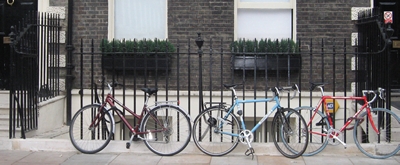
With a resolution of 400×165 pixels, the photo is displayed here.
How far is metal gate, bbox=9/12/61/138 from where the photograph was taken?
22.8ft

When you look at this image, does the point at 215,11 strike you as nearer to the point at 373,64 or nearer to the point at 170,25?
the point at 170,25

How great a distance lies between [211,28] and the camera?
355 inches

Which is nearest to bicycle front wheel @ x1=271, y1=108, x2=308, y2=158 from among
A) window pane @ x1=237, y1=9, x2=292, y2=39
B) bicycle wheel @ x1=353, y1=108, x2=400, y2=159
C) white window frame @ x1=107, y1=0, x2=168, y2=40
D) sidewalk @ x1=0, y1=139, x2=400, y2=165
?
sidewalk @ x1=0, y1=139, x2=400, y2=165

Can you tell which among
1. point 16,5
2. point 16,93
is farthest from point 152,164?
point 16,5

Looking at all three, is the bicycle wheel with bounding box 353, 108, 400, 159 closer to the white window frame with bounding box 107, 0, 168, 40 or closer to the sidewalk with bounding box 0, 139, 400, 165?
the sidewalk with bounding box 0, 139, 400, 165

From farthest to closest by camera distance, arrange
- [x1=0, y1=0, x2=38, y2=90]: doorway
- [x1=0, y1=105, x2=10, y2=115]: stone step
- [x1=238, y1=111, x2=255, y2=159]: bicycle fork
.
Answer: [x1=0, y1=0, x2=38, y2=90]: doorway
[x1=0, y1=105, x2=10, y2=115]: stone step
[x1=238, y1=111, x2=255, y2=159]: bicycle fork

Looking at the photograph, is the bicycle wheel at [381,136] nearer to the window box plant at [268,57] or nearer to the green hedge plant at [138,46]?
the window box plant at [268,57]

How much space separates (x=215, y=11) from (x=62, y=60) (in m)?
2.97

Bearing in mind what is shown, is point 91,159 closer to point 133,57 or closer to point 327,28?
point 133,57

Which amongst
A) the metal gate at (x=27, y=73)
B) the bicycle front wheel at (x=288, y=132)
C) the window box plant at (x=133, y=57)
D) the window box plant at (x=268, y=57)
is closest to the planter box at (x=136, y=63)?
the window box plant at (x=133, y=57)

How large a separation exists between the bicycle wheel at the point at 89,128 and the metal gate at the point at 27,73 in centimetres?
78

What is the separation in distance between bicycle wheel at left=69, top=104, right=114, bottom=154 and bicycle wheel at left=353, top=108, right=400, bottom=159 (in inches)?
131

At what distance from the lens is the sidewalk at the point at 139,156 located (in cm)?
638

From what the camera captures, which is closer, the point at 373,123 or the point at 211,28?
the point at 373,123
